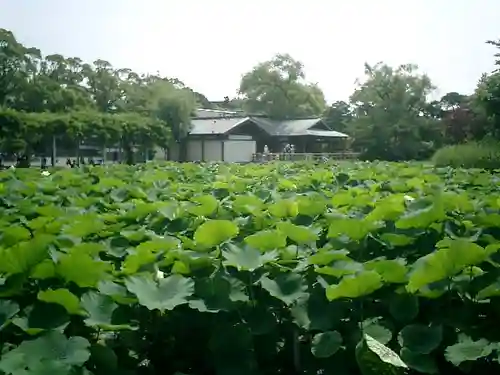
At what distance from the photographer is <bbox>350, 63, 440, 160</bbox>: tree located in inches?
1191

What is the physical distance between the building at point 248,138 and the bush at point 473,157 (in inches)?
678

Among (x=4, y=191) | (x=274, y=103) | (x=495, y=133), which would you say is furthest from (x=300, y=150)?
(x=4, y=191)

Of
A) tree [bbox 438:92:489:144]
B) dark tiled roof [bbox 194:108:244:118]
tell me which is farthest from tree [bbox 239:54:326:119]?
tree [bbox 438:92:489:144]

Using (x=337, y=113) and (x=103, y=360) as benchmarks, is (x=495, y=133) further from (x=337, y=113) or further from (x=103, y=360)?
(x=337, y=113)

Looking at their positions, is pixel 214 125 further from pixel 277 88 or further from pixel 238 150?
pixel 277 88

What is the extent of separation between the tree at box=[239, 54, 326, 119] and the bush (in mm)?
24912

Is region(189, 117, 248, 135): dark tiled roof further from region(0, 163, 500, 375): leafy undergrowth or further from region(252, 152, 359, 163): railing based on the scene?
region(0, 163, 500, 375): leafy undergrowth

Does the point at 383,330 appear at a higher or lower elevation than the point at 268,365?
higher

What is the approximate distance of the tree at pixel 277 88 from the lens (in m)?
41.1

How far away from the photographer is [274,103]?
1624 inches

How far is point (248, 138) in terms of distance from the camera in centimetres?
3441

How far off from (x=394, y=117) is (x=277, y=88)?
12.6 m

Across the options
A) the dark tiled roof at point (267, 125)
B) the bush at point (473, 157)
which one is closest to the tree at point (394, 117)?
the dark tiled roof at point (267, 125)

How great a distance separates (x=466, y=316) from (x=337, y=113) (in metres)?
43.7
